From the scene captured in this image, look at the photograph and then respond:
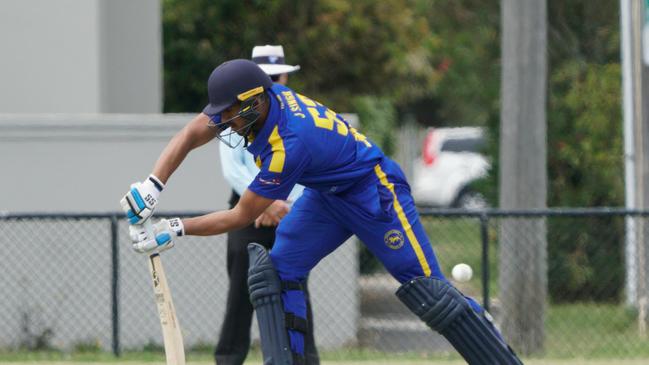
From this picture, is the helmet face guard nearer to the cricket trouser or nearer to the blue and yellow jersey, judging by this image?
the blue and yellow jersey

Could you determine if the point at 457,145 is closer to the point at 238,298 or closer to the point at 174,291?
the point at 174,291

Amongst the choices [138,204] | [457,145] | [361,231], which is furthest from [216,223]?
[457,145]

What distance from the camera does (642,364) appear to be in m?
9.34

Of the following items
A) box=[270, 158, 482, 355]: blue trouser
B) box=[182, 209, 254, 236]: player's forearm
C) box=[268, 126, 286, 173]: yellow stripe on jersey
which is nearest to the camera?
box=[268, 126, 286, 173]: yellow stripe on jersey

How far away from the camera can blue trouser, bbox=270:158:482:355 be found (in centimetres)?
646

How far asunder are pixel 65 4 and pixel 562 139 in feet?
19.9

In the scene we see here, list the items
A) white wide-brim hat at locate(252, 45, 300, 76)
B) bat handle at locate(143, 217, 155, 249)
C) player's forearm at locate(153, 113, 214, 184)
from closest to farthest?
bat handle at locate(143, 217, 155, 249) < player's forearm at locate(153, 113, 214, 184) < white wide-brim hat at locate(252, 45, 300, 76)

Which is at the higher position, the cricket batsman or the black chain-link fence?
the cricket batsman

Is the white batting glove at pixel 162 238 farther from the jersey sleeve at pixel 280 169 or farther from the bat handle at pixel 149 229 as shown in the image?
the jersey sleeve at pixel 280 169

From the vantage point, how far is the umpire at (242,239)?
7.37 meters

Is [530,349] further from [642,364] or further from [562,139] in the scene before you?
[562,139]

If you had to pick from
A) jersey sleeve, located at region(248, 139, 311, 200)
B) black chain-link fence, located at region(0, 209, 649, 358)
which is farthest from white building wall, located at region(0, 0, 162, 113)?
jersey sleeve, located at region(248, 139, 311, 200)

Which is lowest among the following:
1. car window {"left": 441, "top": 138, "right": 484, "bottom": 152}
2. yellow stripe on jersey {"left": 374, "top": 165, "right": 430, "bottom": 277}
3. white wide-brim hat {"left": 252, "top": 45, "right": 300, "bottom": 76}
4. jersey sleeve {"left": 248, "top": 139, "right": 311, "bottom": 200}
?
yellow stripe on jersey {"left": 374, "top": 165, "right": 430, "bottom": 277}

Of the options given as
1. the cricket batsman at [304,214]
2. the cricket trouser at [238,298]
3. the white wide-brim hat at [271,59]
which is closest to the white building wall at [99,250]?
the cricket trouser at [238,298]
